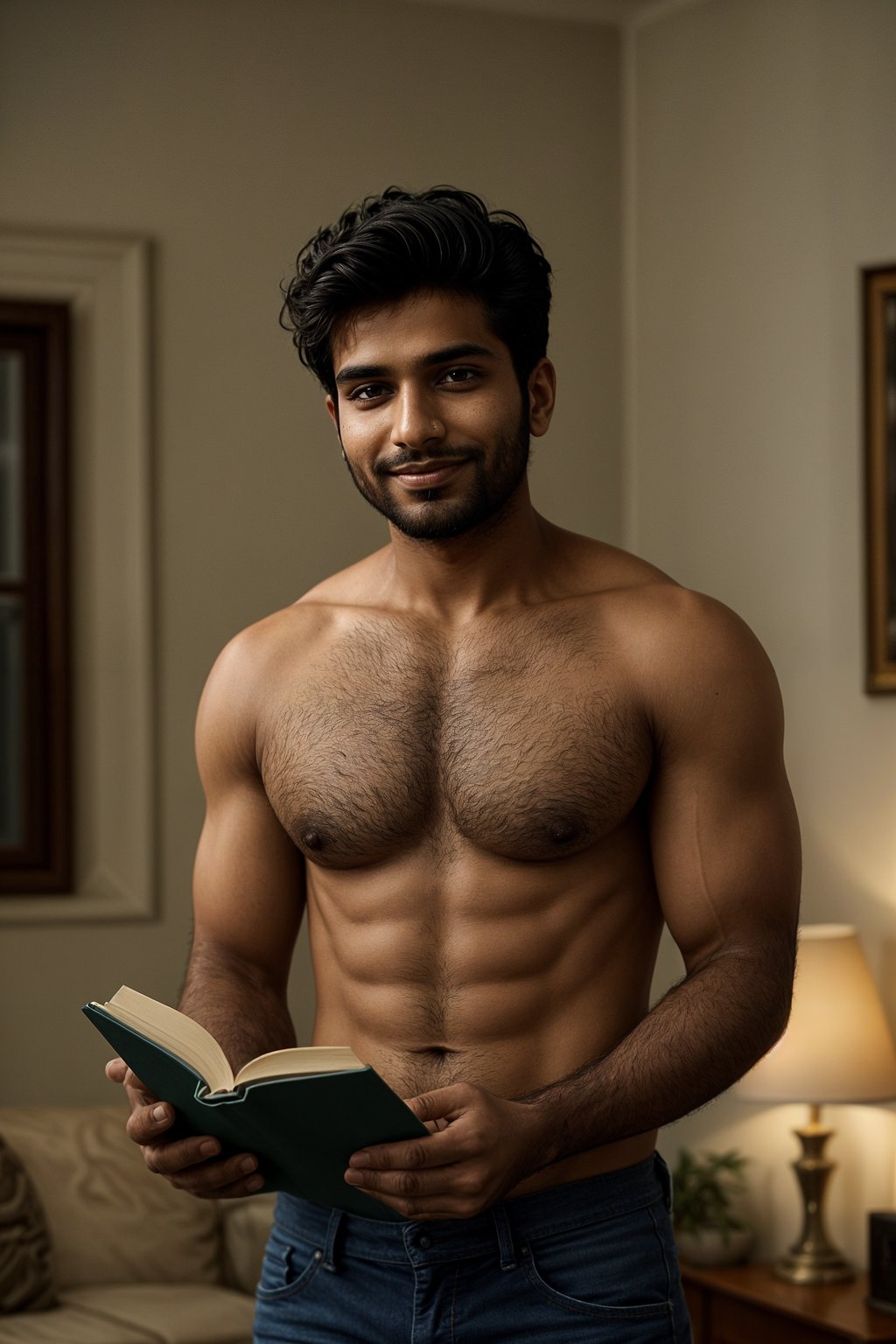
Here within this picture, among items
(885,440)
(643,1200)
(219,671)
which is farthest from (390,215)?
(885,440)

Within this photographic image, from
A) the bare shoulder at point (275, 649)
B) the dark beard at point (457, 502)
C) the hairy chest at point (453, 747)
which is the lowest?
the hairy chest at point (453, 747)

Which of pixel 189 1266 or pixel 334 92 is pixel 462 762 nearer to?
pixel 189 1266

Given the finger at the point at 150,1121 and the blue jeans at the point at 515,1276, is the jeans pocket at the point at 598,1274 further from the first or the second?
the finger at the point at 150,1121

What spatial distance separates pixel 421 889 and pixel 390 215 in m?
0.69

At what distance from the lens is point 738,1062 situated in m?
1.59

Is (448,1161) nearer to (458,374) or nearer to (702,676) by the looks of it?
(702,676)

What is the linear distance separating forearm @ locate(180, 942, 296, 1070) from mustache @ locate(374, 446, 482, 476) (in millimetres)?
592

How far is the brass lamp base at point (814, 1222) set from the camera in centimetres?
332

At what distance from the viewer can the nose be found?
5.24ft

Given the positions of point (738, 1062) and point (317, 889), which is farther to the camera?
point (317, 889)

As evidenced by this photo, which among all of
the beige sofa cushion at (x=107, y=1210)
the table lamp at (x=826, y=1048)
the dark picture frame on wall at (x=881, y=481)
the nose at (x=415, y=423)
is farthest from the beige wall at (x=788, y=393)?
the nose at (x=415, y=423)

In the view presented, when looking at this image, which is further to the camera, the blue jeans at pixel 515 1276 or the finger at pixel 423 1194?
the blue jeans at pixel 515 1276

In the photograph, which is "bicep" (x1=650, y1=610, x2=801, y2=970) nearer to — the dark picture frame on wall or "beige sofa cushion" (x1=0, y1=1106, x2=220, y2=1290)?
the dark picture frame on wall

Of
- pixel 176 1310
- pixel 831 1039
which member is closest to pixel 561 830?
pixel 831 1039
